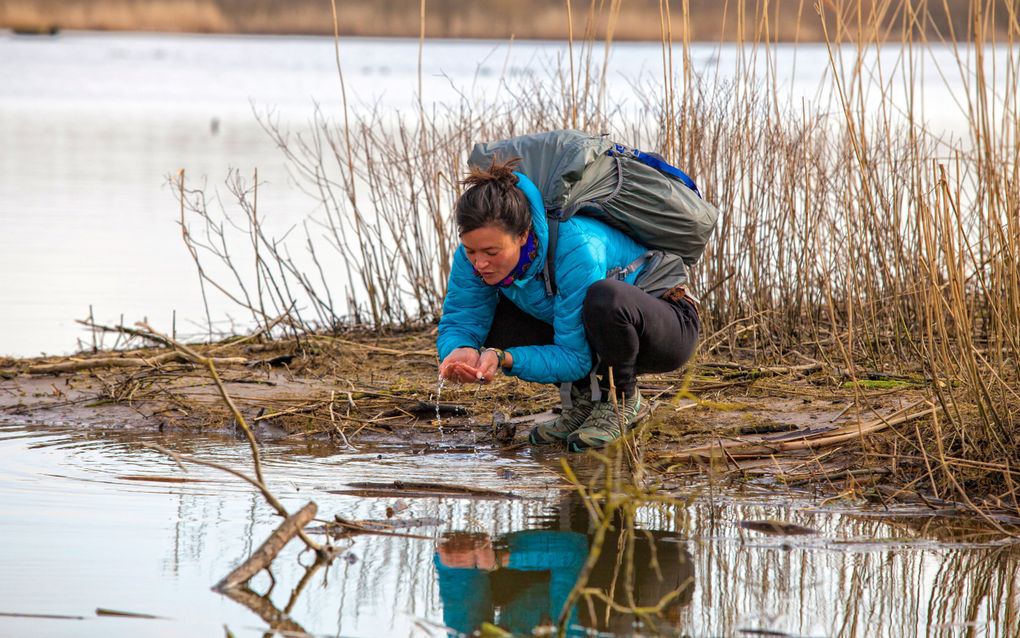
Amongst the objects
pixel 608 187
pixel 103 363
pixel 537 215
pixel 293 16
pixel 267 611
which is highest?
pixel 293 16

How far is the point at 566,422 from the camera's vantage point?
13.9 feet

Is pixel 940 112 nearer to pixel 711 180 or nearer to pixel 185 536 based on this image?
pixel 711 180

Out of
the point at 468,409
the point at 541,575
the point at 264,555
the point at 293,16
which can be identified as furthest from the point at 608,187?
the point at 293,16

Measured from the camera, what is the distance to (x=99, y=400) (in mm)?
4664

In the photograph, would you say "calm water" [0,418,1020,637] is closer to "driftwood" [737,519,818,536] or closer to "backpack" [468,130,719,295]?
"driftwood" [737,519,818,536]

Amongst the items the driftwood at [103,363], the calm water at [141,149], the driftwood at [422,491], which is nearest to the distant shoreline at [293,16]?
the calm water at [141,149]

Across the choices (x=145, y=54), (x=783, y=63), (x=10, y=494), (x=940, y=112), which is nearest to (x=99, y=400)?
(x=10, y=494)

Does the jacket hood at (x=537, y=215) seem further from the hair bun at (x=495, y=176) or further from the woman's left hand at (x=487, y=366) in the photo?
the woman's left hand at (x=487, y=366)

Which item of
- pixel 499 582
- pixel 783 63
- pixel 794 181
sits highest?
pixel 783 63

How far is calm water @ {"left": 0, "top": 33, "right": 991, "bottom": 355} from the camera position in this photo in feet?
22.4

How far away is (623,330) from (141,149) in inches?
449

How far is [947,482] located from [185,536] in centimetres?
215

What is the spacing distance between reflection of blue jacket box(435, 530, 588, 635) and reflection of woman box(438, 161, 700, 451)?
498 millimetres

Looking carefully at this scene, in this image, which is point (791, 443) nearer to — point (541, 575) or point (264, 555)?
point (541, 575)
